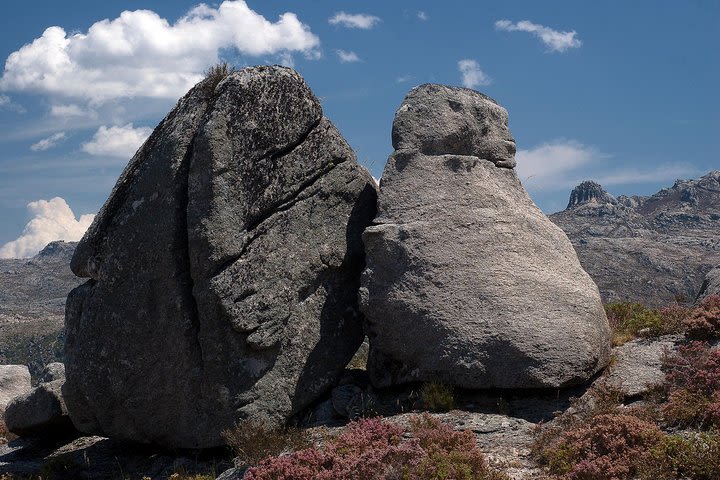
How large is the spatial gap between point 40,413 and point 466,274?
1255cm

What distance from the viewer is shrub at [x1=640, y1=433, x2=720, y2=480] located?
1016cm

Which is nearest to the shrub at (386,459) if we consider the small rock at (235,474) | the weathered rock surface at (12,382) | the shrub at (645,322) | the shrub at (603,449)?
the shrub at (603,449)

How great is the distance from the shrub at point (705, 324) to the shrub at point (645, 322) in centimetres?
61

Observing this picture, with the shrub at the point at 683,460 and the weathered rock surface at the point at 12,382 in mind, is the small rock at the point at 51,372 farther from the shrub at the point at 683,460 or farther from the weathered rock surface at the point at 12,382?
the shrub at the point at 683,460

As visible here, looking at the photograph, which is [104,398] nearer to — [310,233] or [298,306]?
[298,306]

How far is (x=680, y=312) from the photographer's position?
17766 millimetres

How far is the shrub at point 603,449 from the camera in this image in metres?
10.6

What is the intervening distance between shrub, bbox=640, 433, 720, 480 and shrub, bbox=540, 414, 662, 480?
0.18 m

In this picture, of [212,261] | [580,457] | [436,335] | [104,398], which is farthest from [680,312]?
[104,398]

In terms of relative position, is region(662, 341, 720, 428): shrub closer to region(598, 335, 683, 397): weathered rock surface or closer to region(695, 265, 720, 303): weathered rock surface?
region(598, 335, 683, 397): weathered rock surface

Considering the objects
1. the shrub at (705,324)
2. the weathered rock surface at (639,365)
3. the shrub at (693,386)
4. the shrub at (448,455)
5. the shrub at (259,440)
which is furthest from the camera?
the shrub at (705,324)

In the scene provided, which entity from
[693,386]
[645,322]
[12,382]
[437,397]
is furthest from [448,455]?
[12,382]

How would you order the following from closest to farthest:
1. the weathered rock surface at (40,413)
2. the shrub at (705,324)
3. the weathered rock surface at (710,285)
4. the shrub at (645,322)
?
the shrub at (705,324), the shrub at (645,322), the weathered rock surface at (40,413), the weathered rock surface at (710,285)

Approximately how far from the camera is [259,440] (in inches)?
560
